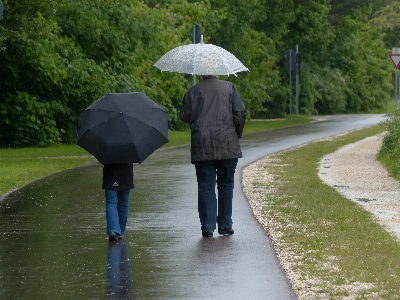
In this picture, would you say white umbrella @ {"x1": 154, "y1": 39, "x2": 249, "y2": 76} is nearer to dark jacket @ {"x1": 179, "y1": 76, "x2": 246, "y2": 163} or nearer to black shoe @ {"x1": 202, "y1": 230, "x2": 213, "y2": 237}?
dark jacket @ {"x1": 179, "y1": 76, "x2": 246, "y2": 163}

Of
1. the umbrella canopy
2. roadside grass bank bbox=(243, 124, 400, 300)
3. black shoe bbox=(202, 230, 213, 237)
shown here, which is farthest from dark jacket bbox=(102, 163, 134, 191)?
A: roadside grass bank bbox=(243, 124, 400, 300)

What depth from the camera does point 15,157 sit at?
2353 centimetres

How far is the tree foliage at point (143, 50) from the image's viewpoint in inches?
1041

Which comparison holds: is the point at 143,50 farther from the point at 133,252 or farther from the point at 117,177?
the point at 133,252

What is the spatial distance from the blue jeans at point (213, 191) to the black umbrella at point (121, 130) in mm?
562

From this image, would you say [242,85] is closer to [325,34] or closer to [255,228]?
[325,34]

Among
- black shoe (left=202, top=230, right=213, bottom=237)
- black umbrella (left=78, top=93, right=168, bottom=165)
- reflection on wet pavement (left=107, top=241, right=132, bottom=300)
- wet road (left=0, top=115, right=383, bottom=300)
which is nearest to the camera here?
reflection on wet pavement (left=107, top=241, right=132, bottom=300)

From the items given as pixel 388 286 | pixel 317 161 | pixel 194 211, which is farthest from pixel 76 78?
pixel 388 286

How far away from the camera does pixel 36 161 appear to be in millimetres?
21766

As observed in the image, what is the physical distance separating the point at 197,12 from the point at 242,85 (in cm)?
619

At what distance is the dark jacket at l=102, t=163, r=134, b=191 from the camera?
1025 cm

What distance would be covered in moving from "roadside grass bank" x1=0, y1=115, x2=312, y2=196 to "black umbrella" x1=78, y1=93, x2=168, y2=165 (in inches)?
202

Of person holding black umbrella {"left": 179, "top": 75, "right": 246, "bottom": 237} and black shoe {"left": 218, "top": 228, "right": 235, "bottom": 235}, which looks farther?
black shoe {"left": 218, "top": 228, "right": 235, "bottom": 235}

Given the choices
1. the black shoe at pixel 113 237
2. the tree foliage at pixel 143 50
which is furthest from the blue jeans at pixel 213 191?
the tree foliage at pixel 143 50
